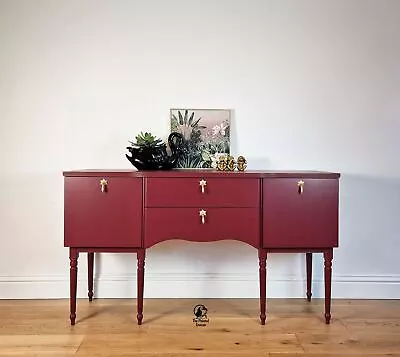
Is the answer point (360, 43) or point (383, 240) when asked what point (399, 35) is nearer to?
point (360, 43)

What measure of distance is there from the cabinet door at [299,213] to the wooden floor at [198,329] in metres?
0.42

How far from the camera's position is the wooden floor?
76.4 inches

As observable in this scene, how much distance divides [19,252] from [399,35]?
2.57 m

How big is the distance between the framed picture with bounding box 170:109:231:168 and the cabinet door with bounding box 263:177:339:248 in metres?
0.57

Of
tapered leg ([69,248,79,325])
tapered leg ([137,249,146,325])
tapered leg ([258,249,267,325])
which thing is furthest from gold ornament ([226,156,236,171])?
tapered leg ([69,248,79,325])

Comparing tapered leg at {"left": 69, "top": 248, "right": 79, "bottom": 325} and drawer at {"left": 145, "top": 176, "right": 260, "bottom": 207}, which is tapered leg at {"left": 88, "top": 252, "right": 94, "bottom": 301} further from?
drawer at {"left": 145, "top": 176, "right": 260, "bottom": 207}

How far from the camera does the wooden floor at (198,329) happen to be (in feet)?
6.37

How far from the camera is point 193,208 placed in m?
2.21

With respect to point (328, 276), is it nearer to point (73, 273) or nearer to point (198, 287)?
point (198, 287)

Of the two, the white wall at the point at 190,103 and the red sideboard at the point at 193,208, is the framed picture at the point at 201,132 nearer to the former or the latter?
the white wall at the point at 190,103

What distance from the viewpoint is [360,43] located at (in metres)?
2.72

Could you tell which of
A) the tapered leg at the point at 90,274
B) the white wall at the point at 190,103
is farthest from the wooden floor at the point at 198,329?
the white wall at the point at 190,103

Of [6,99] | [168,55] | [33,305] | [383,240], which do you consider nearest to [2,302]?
[33,305]

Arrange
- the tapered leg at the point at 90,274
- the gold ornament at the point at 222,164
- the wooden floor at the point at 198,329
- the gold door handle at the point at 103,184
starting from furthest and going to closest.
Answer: the tapered leg at the point at 90,274 < the gold ornament at the point at 222,164 < the gold door handle at the point at 103,184 < the wooden floor at the point at 198,329
